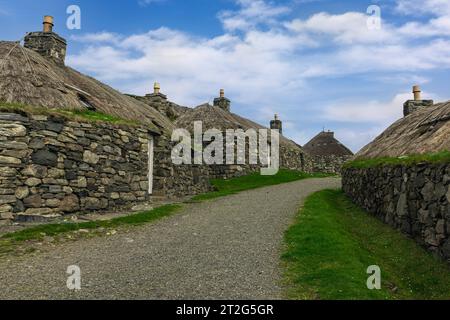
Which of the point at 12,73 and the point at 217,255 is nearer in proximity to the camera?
the point at 217,255

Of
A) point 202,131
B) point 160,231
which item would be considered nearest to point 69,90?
point 160,231

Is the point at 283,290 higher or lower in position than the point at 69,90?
lower

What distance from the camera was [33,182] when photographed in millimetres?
11094

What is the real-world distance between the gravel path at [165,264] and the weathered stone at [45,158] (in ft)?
11.4

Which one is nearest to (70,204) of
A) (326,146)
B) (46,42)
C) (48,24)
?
(46,42)

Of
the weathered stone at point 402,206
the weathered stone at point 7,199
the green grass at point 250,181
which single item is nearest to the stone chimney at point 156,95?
the green grass at point 250,181

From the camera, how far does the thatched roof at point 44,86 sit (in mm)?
12336

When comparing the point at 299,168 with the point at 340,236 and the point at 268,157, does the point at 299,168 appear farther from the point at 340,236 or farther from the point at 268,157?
the point at 340,236

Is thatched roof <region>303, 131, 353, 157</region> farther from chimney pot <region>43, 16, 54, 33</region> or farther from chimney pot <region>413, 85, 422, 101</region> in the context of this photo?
chimney pot <region>43, 16, 54, 33</region>

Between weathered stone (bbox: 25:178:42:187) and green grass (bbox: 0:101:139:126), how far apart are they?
78.9 inches

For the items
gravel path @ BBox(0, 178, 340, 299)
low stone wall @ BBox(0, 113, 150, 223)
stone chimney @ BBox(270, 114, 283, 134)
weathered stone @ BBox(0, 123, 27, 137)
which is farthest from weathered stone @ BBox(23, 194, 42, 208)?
stone chimney @ BBox(270, 114, 283, 134)

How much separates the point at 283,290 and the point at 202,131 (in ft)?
77.3

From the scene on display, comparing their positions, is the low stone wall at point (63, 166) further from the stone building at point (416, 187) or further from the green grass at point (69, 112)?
the stone building at point (416, 187)

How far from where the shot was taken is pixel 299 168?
39250mm
